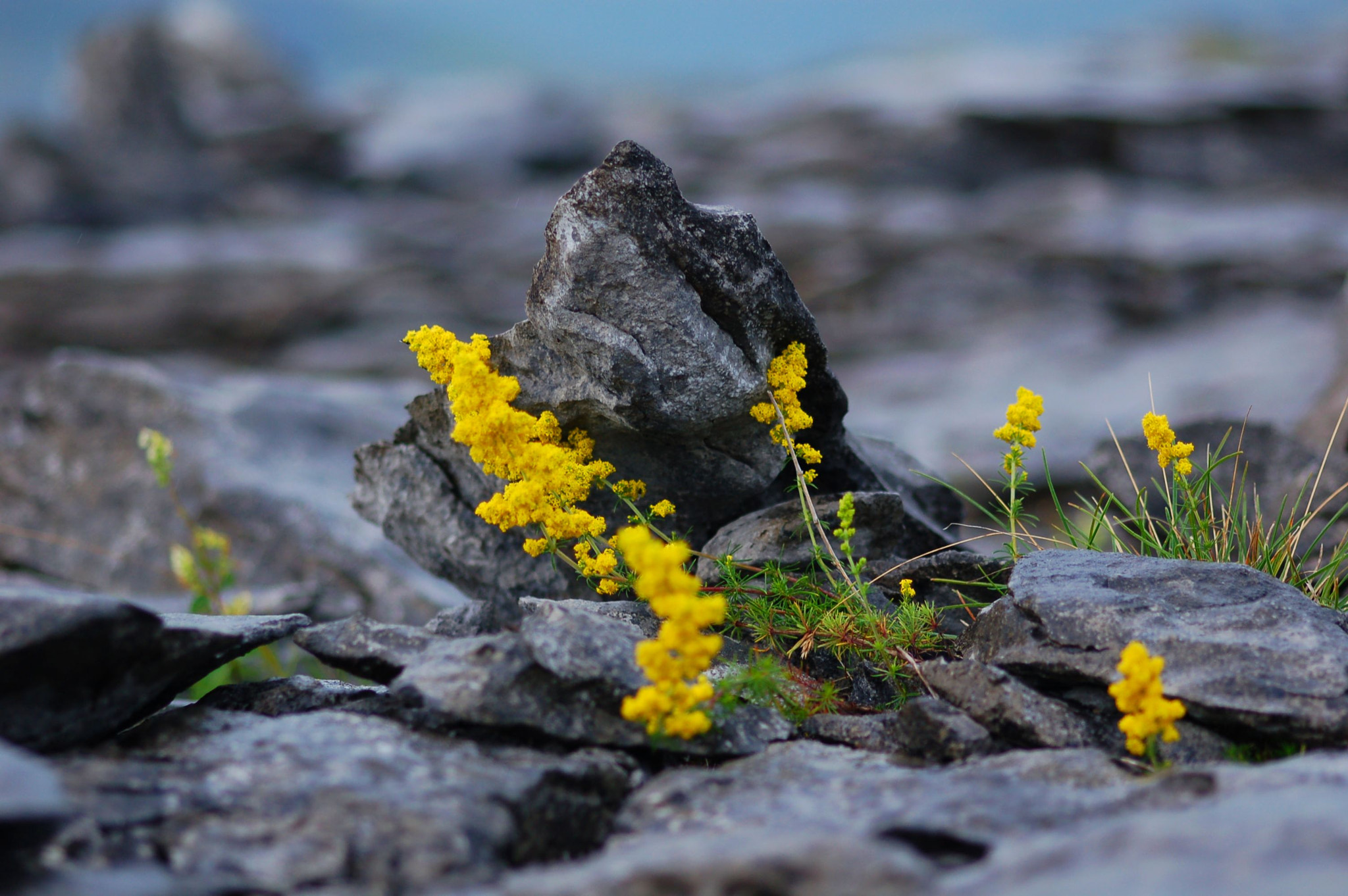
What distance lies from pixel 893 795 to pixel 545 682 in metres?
1.48

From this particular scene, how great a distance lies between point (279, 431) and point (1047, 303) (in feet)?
73.1

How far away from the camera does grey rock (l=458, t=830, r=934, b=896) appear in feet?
8.29

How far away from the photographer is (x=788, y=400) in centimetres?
514

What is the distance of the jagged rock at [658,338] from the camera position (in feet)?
16.2

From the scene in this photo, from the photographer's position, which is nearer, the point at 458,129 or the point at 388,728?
the point at 388,728

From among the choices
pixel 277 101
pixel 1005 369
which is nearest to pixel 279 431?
pixel 1005 369

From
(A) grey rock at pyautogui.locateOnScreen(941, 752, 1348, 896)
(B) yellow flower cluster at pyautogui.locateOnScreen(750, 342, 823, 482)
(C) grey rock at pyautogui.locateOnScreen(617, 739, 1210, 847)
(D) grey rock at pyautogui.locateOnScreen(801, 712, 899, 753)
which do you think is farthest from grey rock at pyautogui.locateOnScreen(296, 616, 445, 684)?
(A) grey rock at pyautogui.locateOnScreen(941, 752, 1348, 896)

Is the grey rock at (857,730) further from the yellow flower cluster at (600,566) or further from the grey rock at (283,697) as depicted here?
the grey rock at (283,697)

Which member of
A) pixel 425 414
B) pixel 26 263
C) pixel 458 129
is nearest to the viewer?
pixel 425 414

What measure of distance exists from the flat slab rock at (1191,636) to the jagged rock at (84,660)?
12.1ft

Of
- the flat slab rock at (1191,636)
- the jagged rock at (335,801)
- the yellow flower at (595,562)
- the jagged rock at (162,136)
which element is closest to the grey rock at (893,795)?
the jagged rock at (335,801)

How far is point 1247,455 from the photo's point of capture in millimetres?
7980

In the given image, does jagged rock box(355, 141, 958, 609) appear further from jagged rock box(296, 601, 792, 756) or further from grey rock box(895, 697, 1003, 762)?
grey rock box(895, 697, 1003, 762)

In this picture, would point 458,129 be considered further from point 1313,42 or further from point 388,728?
point 1313,42
